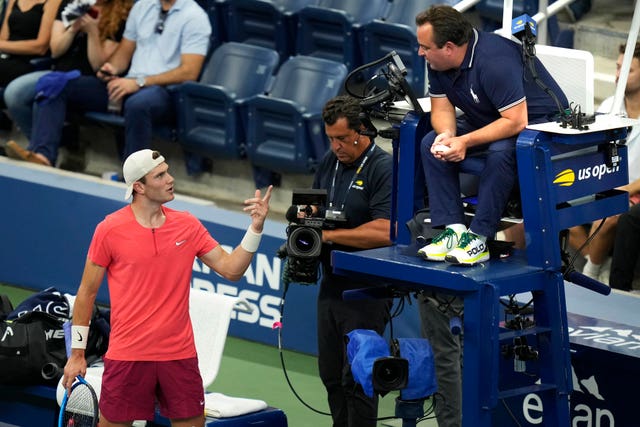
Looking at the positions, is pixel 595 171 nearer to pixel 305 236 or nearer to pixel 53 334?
pixel 305 236

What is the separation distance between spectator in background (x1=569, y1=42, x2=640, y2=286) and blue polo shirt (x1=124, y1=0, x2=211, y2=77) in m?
3.46

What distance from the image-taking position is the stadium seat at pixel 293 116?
1070 cm

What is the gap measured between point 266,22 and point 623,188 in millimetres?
3843

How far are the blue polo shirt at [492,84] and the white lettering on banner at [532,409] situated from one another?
1.90 metres

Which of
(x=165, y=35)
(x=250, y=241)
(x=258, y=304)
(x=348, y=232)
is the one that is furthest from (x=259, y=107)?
(x=250, y=241)

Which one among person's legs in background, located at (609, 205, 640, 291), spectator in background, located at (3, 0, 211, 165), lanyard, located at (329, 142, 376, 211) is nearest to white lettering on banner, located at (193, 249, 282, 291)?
spectator in background, located at (3, 0, 211, 165)

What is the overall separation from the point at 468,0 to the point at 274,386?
3.04 metres

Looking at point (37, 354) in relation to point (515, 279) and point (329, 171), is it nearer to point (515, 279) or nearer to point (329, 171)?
point (329, 171)

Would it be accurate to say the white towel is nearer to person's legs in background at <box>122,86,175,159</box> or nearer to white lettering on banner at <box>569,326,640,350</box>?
white lettering on banner at <box>569,326,640,350</box>

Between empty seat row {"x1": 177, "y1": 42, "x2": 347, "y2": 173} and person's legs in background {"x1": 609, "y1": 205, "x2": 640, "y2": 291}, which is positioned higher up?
empty seat row {"x1": 177, "y1": 42, "x2": 347, "y2": 173}

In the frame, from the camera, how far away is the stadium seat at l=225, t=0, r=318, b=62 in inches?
455

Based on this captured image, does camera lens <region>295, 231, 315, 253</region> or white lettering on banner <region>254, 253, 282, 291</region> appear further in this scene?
white lettering on banner <region>254, 253, 282, 291</region>

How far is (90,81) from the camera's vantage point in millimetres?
11602

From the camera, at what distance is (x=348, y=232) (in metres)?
7.58
